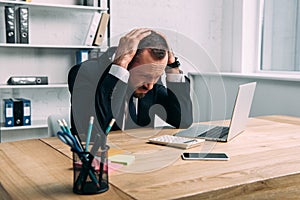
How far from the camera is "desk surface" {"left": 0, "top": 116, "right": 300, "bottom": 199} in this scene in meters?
0.94

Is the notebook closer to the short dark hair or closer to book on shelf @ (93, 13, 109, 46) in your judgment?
the short dark hair

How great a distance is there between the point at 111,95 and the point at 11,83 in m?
1.61

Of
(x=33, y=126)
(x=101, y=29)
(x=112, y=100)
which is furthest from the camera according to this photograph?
(x=101, y=29)

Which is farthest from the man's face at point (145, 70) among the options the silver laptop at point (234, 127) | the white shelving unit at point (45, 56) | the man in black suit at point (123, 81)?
the white shelving unit at point (45, 56)

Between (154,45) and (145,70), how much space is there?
0.34 ft

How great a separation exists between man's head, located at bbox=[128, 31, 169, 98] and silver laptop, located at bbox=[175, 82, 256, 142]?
280 millimetres

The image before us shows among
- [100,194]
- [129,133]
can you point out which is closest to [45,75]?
[129,133]

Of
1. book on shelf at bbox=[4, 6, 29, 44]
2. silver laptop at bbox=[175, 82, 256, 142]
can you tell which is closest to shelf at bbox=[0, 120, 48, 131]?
book on shelf at bbox=[4, 6, 29, 44]

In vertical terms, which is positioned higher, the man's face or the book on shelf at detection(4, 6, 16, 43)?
the book on shelf at detection(4, 6, 16, 43)

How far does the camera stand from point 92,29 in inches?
123

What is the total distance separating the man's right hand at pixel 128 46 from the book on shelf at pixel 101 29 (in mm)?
1666

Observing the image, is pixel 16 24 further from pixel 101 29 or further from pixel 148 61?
pixel 148 61

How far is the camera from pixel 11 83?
2.91m

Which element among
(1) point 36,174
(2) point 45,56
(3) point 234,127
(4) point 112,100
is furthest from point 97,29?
(1) point 36,174
